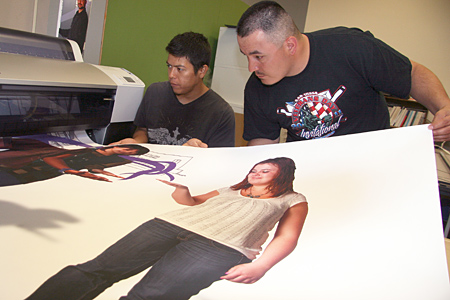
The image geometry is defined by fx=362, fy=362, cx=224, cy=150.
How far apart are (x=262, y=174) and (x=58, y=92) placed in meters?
0.82

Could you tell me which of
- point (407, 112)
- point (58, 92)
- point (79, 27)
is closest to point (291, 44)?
point (58, 92)

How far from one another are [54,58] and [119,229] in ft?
3.85

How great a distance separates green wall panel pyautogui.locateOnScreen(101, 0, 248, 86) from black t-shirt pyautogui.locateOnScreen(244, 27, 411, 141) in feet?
5.63

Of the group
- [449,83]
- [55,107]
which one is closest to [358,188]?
[55,107]

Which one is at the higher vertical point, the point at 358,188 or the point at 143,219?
the point at 358,188

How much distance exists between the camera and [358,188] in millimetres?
801

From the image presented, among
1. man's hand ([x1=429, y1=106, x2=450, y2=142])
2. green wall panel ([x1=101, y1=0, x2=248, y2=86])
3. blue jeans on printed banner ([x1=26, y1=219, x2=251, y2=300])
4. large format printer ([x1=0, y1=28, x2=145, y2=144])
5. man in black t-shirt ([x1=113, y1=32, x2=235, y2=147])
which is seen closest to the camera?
blue jeans on printed banner ([x1=26, y1=219, x2=251, y2=300])

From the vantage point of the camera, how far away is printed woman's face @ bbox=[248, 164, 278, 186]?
957mm

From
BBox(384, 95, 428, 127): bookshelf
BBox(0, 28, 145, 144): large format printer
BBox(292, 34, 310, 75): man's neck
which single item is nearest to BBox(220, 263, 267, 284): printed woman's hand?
BBox(292, 34, 310, 75): man's neck

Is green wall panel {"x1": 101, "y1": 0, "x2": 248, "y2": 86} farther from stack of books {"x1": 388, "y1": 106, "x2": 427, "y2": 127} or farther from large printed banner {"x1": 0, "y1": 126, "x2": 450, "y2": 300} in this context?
stack of books {"x1": 388, "y1": 106, "x2": 427, "y2": 127}

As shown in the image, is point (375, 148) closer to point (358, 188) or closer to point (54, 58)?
point (358, 188)

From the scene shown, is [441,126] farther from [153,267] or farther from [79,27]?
[79,27]

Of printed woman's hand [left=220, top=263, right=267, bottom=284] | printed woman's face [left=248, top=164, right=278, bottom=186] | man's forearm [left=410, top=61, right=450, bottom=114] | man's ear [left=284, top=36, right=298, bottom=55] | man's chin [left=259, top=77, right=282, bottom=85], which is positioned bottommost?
printed woman's hand [left=220, top=263, right=267, bottom=284]

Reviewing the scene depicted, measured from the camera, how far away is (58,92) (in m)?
1.31
